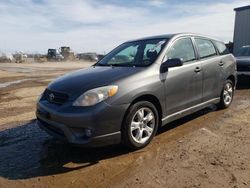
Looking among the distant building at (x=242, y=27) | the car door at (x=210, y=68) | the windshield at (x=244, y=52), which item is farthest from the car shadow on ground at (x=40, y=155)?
the distant building at (x=242, y=27)

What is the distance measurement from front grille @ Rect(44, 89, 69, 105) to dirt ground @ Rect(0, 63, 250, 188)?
0.80 meters

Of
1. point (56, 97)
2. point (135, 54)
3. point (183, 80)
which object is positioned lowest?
point (56, 97)

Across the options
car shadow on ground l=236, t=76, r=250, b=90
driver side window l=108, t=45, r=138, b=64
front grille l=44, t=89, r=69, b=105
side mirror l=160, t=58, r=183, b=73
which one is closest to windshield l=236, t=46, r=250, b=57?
car shadow on ground l=236, t=76, r=250, b=90

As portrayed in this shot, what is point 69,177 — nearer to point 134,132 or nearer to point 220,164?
point 134,132

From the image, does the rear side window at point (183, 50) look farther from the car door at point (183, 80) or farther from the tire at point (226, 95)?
the tire at point (226, 95)

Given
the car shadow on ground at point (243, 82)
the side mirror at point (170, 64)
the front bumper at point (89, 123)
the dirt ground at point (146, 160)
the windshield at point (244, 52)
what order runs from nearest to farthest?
1. the dirt ground at point (146, 160)
2. the front bumper at point (89, 123)
3. the side mirror at point (170, 64)
4. the car shadow on ground at point (243, 82)
5. the windshield at point (244, 52)

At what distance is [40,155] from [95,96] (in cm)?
130

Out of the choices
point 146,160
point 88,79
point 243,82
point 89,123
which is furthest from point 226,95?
point 243,82

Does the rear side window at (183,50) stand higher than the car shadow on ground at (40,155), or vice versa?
the rear side window at (183,50)

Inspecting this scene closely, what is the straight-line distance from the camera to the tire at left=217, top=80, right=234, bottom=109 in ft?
23.1

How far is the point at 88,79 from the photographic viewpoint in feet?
15.8

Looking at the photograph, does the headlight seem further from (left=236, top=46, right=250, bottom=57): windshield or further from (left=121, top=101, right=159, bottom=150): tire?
(left=236, top=46, right=250, bottom=57): windshield

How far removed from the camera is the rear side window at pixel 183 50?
558 cm

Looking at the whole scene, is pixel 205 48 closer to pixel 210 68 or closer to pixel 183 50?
pixel 210 68
